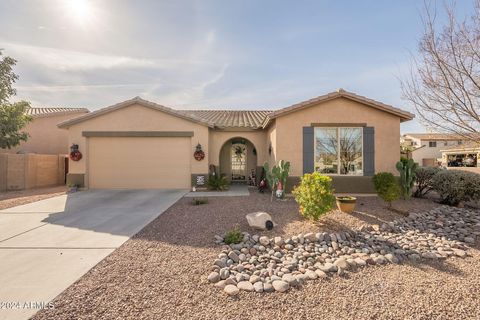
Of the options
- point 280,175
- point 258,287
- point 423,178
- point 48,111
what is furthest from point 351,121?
point 48,111

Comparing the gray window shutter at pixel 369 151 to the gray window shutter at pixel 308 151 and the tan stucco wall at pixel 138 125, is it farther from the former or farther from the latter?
the tan stucco wall at pixel 138 125

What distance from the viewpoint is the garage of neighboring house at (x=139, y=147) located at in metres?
12.5

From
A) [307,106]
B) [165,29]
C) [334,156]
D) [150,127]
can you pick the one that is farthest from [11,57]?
[334,156]

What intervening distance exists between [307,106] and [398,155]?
4.77 m

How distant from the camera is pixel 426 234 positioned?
20.5 feet

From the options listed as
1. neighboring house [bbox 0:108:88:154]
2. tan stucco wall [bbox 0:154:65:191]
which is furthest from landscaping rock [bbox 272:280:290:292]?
neighboring house [bbox 0:108:88:154]

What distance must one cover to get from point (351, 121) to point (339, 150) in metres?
1.42

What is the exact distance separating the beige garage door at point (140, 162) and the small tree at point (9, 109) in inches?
217

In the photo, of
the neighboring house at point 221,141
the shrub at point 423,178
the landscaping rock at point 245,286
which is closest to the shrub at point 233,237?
the landscaping rock at point 245,286

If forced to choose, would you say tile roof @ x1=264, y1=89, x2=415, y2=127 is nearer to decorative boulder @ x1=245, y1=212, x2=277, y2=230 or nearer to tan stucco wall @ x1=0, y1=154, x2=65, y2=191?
decorative boulder @ x1=245, y1=212, x2=277, y2=230

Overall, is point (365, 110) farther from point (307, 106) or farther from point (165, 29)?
point (165, 29)

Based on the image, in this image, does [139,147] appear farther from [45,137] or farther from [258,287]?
[45,137]

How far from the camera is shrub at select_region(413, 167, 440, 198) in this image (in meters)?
9.83

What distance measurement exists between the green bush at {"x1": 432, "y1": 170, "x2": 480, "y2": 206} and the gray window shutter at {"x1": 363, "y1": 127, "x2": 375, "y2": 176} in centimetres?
243
